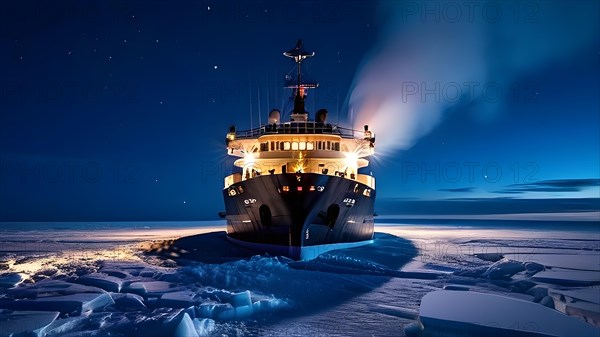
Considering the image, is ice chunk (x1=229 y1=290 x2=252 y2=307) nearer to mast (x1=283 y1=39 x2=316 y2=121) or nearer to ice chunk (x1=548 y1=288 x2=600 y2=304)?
ice chunk (x1=548 y1=288 x2=600 y2=304)

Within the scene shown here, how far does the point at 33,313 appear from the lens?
11.9 m

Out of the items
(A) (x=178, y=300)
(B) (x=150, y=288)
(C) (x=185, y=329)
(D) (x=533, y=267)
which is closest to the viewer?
(C) (x=185, y=329)

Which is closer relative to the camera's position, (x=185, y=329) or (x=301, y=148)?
(x=185, y=329)

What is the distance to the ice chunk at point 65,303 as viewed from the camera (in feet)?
40.7

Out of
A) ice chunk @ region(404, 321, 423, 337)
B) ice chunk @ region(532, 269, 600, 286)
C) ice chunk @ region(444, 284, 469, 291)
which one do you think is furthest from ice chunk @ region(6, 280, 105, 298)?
ice chunk @ region(532, 269, 600, 286)

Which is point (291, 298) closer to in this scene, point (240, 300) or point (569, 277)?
point (240, 300)

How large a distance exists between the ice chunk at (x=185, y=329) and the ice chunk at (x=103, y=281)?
18.4ft

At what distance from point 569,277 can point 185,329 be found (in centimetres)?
1621

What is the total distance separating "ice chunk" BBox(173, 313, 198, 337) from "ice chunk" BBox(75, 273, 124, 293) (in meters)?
5.62

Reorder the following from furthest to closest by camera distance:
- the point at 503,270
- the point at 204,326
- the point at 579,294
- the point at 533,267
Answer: the point at 533,267 → the point at 503,270 → the point at 579,294 → the point at 204,326

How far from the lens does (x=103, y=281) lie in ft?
54.0

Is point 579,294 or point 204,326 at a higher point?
point 204,326

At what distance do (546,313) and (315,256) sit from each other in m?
13.1

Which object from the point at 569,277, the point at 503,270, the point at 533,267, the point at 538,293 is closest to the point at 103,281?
the point at 538,293
